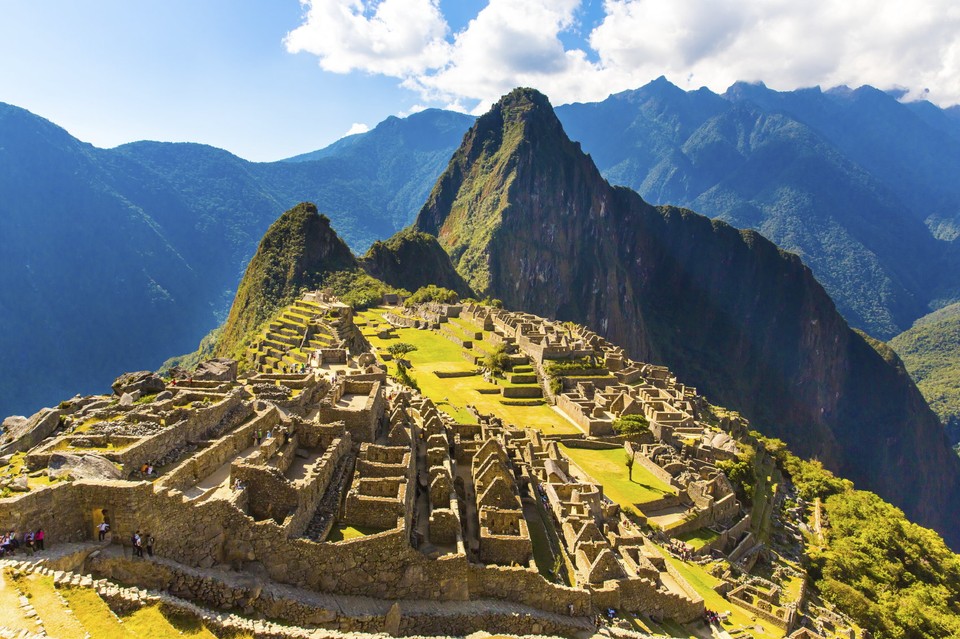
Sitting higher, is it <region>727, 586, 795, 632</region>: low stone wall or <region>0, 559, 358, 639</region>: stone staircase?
<region>0, 559, 358, 639</region>: stone staircase

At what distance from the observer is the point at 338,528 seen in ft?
55.8

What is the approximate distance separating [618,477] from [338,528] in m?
26.1

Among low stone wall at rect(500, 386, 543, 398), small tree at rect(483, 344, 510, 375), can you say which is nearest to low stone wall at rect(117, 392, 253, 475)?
low stone wall at rect(500, 386, 543, 398)

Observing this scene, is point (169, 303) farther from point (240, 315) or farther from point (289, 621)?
point (289, 621)

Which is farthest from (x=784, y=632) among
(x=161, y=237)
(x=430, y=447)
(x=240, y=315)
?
(x=161, y=237)

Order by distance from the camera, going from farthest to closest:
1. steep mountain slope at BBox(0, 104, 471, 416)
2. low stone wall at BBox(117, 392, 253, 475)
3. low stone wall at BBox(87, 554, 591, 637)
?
steep mountain slope at BBox(0, 104, 471, 416)
low stone wall at BBox(117, 392, 253, 475)
low stone wall at BBox(87, 554, 591, 637)

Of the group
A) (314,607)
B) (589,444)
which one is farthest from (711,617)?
(589,444)

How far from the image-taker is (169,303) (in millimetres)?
144125

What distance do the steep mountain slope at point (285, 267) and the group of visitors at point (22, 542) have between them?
85.7m

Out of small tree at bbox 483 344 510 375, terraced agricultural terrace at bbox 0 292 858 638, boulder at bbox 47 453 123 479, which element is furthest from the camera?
small tree at bbox 483 344 510 375

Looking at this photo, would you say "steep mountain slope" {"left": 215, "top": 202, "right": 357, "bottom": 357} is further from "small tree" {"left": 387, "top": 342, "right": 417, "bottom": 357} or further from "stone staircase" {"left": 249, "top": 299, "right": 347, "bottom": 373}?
"small tree" {"left": 387, "top": 342, "right": 417, "bottom": 357}

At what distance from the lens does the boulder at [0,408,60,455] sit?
58.5ft

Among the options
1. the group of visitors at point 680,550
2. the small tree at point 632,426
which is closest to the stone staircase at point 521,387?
the small tree at point 632,426

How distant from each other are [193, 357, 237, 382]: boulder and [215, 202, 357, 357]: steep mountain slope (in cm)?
6106
